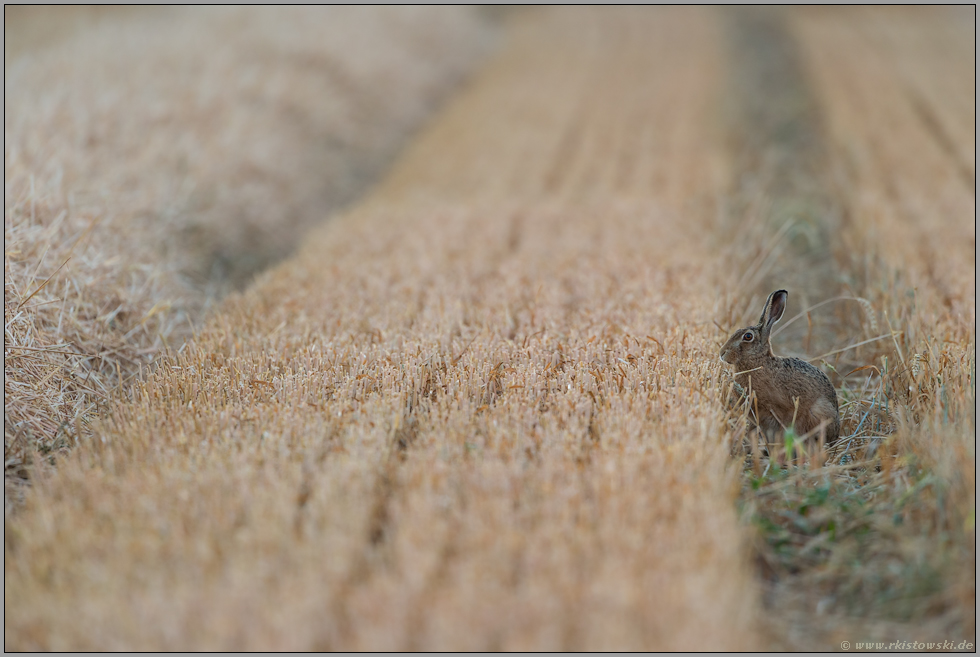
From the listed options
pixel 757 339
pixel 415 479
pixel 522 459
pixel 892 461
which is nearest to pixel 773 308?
pixel 757 339

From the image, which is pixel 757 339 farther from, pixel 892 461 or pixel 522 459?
pixel 522 459

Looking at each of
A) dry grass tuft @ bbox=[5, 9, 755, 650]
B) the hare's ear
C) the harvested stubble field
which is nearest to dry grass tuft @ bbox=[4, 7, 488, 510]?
the harvested stubble field

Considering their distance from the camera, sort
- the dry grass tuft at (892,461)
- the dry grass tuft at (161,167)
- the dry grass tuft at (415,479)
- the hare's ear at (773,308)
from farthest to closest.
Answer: the dry grass tuft at (161,167) < the hare's ear at (773,308) < the dry grass tuft at (892,461) < the dry grass tuft at (415,479)

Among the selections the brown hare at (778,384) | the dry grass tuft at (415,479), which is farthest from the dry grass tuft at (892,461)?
the dry grass tuft at (415,479)

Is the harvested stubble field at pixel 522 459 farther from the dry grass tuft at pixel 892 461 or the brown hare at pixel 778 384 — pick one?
the brown hare at pixel 778 384

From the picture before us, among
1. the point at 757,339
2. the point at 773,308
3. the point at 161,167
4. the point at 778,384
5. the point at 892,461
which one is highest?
the point at 161,167

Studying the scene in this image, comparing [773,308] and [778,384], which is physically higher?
[773,308]

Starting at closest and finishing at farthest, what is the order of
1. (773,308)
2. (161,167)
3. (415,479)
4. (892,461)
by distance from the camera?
1. (415,479)
2. (892,461)
3. (773,308)
4. (161,167)
